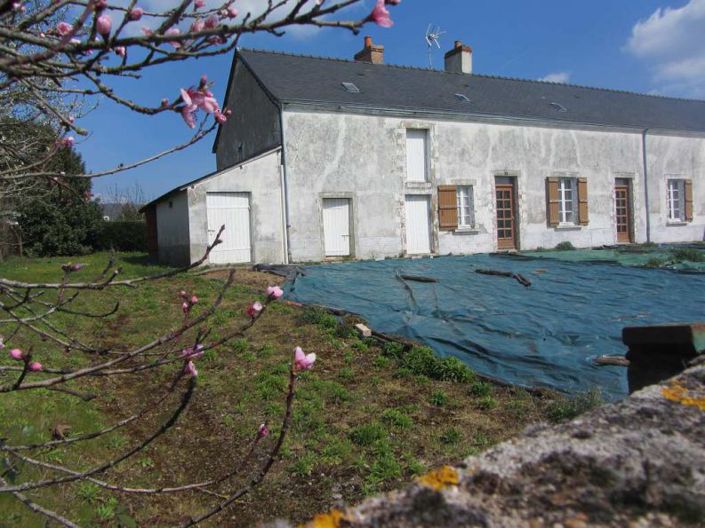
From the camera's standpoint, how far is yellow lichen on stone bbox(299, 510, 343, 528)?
85 cm

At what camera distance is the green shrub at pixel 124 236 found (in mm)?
22797

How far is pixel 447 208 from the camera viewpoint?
16719 millimetres

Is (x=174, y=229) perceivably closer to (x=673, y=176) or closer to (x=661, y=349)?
(x=661, y=349)

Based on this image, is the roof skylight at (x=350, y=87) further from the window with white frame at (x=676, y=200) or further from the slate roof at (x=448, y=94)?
the window with white frame at (x=676, y=200)

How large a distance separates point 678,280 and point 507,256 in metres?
5.29

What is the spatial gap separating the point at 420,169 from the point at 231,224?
5.95 meters

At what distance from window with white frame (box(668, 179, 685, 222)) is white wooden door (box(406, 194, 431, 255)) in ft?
35.5

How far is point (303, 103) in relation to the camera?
14.9m

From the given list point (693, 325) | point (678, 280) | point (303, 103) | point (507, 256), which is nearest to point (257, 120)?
point (303, 103)

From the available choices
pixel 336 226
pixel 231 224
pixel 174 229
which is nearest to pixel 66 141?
pixel 231 224

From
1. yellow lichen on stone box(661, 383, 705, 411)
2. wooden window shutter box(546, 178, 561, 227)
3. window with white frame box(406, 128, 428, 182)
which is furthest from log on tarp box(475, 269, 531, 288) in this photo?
yellow lichen on stone box(661, 383, 705, 411)

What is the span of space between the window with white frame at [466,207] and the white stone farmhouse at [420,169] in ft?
0.16

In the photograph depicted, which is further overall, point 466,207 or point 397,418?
point 466,207

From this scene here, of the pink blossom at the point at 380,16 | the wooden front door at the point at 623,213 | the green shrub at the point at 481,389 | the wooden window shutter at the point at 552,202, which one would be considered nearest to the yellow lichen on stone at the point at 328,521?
the pink blossom at the point at 380,16
